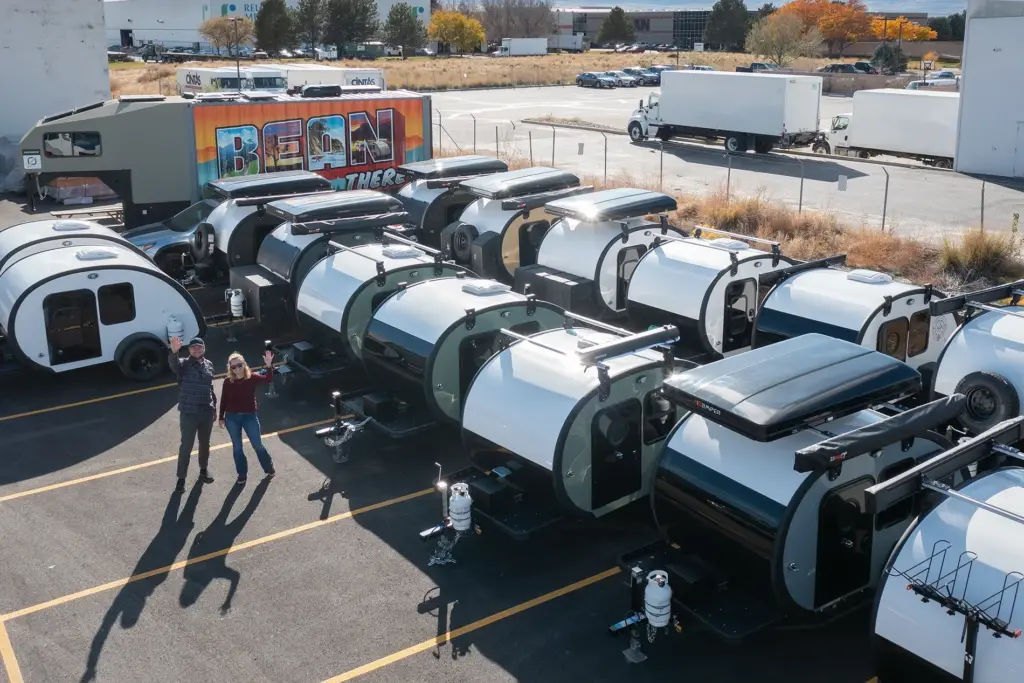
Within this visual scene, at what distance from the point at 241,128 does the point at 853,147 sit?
2538 centimetres

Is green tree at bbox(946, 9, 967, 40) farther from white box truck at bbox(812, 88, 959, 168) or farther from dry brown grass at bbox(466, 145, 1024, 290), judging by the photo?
dry brown grass at bbox(466, 145, 1024, 290)

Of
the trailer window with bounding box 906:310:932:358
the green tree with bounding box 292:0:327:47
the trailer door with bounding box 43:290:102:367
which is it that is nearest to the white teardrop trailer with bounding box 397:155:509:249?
the trailer door with bounding box 43:290:102:367

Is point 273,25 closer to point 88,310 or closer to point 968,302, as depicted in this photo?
point 88,310

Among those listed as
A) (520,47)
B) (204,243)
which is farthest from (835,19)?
(204,243)

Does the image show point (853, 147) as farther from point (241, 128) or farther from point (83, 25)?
point (83, 25)

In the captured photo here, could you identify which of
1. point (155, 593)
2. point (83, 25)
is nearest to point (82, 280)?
point (155, 593)

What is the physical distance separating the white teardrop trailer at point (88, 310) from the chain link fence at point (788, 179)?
1457 centimetres

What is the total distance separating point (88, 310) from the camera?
596 inches

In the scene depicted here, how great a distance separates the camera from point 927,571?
7.06m

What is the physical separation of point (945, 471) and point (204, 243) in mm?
15422

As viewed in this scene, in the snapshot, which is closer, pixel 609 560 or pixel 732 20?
pixel 609 560

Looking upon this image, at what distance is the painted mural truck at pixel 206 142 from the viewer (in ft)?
78.9

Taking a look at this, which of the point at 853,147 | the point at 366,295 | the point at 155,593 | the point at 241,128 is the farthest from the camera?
the point at 853,147

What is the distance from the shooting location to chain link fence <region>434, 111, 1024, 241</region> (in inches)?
1037
